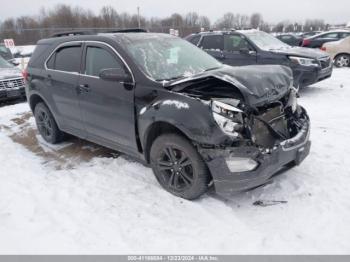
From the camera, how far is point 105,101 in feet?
13.3

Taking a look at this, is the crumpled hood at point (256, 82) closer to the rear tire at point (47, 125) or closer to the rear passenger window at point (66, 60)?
the rear passenger window at point (66, 60)

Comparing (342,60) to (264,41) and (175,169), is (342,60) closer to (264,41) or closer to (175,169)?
(264,41)

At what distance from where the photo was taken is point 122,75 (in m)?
3.69

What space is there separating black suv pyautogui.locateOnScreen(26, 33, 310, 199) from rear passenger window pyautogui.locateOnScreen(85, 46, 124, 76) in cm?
1

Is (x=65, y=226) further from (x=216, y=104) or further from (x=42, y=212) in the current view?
(x=216, y=104)

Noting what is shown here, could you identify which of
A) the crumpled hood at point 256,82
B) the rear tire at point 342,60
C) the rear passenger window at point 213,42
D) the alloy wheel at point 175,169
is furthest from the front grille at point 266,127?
the rear tire at point 342,60

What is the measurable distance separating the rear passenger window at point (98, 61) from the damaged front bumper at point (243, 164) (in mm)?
1719

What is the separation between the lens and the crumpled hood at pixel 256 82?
3150 mm

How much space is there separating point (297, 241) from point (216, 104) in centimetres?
148

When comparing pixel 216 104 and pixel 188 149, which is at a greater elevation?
pixel 216 104

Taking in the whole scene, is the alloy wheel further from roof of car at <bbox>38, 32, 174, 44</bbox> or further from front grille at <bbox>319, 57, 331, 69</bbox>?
front grille at <bbox>319, 57, 331, 69</bbox>

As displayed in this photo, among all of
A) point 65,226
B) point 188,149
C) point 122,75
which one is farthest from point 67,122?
point 188,149

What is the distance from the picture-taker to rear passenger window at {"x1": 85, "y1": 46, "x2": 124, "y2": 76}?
3.97m

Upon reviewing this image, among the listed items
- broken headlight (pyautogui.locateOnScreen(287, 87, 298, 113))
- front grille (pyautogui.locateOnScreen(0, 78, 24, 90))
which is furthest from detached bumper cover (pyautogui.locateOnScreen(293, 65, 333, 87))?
front grille (pyautogui.locateOnScreen(0, 78, 24, 90))
